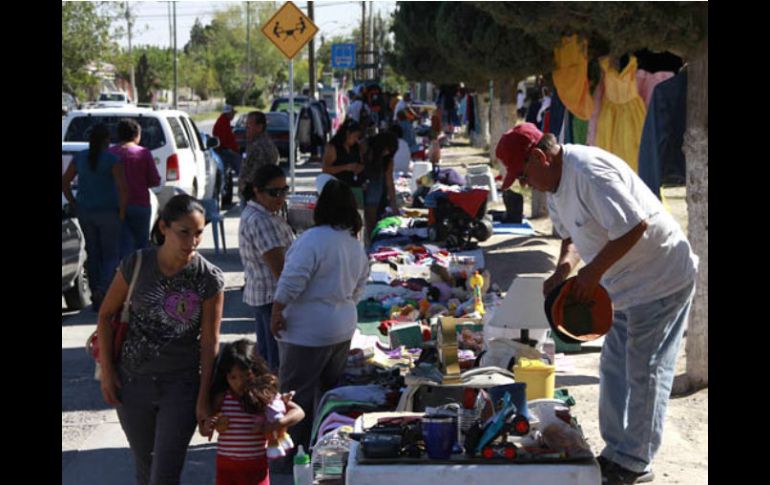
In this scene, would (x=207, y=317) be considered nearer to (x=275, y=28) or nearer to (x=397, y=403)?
(x=397, y=403)

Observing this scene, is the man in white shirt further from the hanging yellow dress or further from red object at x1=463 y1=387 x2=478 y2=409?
the hanging yellow dress

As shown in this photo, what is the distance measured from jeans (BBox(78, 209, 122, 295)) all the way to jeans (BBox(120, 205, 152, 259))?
0.12 m

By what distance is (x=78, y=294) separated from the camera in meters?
12.5

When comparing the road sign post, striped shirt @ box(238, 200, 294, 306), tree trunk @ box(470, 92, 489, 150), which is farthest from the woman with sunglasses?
tree trunk @ box(470, 92, 489, 150)

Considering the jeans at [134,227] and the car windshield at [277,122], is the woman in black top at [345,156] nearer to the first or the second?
the jeans at [134,227]

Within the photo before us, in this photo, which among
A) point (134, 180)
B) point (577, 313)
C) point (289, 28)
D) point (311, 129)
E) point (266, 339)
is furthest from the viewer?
point (311, 129)

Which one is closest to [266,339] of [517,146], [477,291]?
[477,291]

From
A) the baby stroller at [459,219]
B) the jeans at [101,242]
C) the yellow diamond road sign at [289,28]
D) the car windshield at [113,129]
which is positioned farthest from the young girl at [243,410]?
the car windshield at [113,129]

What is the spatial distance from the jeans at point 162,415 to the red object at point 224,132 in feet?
57.3

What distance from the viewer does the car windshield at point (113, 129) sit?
16672 millimetres

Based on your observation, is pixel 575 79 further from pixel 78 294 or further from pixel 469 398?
pixel 469 398

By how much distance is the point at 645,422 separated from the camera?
18.0 ft

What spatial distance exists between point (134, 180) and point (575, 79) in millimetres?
4857

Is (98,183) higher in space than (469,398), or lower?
higher
